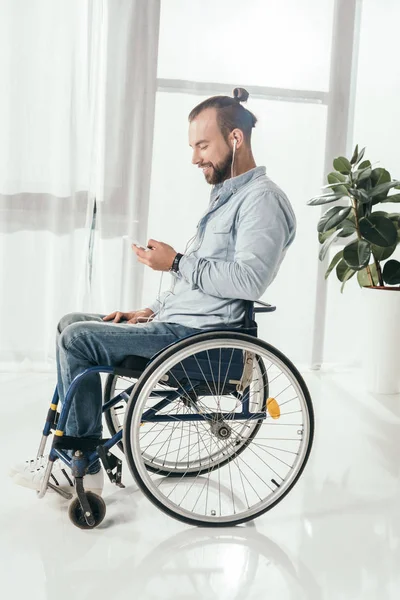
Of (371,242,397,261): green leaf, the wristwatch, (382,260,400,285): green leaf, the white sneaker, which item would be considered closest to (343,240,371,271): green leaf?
(371,242,397,261): green leaf

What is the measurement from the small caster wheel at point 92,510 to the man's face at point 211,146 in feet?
2.86

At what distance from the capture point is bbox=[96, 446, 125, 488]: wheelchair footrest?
1.84 meters

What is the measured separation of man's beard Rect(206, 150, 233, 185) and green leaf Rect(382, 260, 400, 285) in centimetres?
157

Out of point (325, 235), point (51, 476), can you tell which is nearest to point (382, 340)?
point (325, 235)

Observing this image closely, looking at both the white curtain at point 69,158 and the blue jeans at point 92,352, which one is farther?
the white curtain at point 69,158

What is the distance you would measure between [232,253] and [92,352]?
437 millimetres

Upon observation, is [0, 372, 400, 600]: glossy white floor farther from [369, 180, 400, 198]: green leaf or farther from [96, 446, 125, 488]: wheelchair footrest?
[369, 180, 400, 198]: green leaf

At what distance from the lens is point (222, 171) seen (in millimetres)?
1979

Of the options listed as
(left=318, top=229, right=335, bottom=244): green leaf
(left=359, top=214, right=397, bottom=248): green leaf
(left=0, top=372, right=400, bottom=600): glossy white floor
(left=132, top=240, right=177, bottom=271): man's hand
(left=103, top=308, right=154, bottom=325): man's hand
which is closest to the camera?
(left=0, top=372, right=400, bottom=600): glossy white floor

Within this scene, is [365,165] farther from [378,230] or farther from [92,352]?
[92,352]

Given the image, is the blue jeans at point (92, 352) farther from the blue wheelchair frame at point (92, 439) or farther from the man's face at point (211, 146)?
the man's face at point (211, 146)

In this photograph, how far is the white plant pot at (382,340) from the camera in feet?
Answer: 10.8

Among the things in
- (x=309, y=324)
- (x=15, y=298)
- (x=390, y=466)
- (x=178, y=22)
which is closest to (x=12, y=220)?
(x=15, y=298)

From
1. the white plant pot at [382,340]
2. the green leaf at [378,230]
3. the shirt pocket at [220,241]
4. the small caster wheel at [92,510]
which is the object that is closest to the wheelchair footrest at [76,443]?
the small caster wheel at [92,510]
